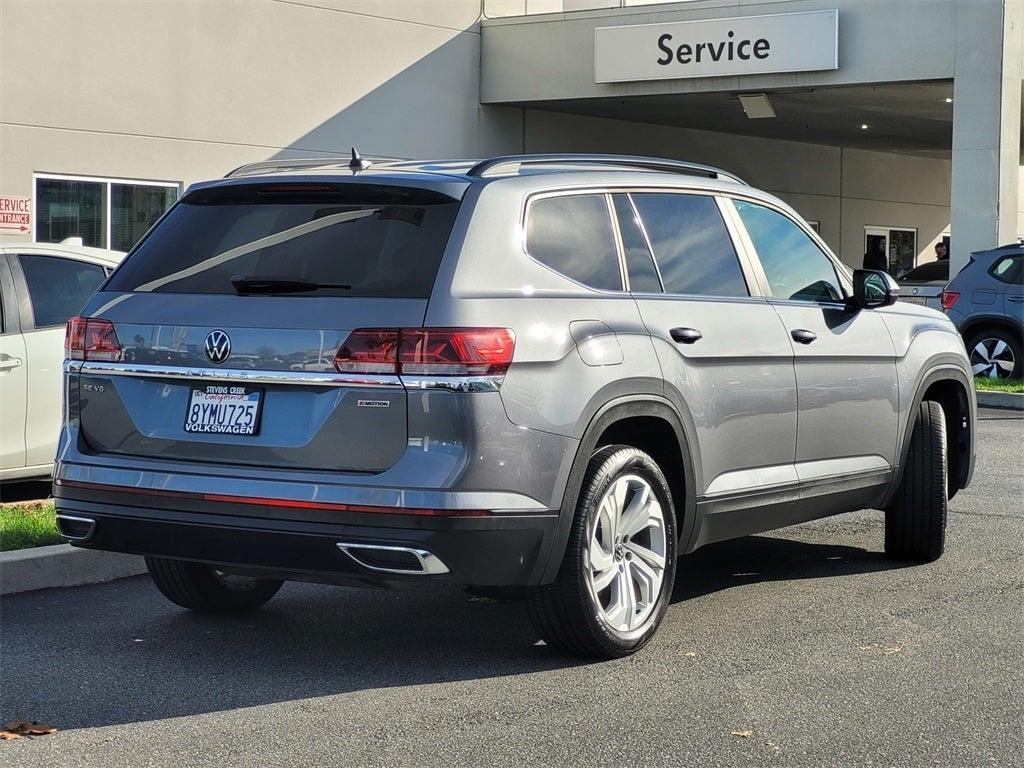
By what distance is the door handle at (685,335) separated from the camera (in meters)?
6.00

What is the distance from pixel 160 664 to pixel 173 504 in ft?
2.48

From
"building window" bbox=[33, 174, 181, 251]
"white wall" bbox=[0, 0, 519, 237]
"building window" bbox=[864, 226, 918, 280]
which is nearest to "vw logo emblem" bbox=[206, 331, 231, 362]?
"white wall" bbox=[0, 0, 519, 237]

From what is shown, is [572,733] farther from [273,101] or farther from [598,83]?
[598,83]

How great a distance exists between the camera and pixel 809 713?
5074mm

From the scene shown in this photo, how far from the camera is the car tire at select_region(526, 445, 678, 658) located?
5.52 m

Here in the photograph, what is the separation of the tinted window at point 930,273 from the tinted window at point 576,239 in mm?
17637

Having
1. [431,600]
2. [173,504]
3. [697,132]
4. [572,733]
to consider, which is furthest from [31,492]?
[697,132]

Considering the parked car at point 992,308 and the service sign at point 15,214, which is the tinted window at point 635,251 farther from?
the service sign at point 15,214

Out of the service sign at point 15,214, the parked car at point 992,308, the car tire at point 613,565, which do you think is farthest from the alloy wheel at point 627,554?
the service sign at point 15,214

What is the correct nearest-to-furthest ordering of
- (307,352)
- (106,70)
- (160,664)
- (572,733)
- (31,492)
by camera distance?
(572,733) → (307,352) → (160,664) → (31,492) → (106,70)

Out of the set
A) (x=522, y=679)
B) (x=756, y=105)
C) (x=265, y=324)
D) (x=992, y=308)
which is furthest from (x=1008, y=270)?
(x=265, y=324)

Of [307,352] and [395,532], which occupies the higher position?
[307,352]

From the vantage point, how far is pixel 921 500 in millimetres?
7691

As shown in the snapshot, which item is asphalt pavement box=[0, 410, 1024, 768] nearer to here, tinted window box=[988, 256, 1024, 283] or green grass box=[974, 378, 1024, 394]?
green grass box=[974, 378, 1024, 394]
